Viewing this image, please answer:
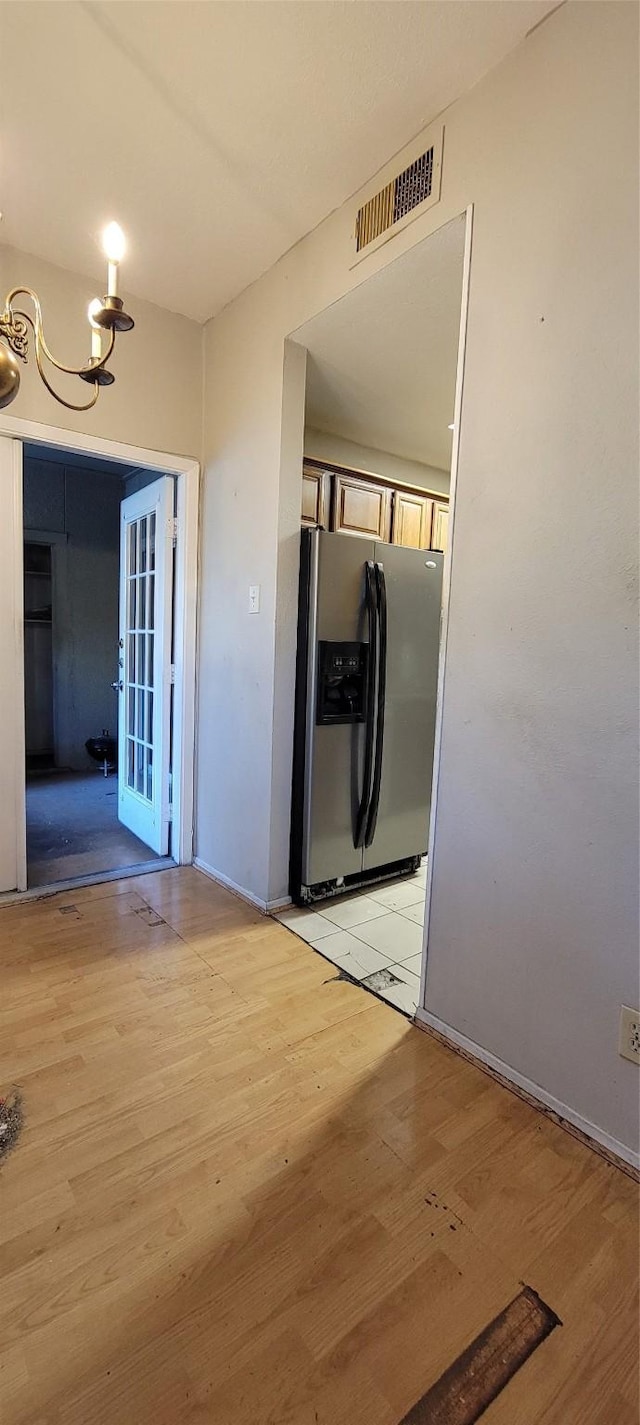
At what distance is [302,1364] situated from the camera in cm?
99

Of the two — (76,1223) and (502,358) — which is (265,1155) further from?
(502,358)

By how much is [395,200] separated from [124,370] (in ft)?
4.63

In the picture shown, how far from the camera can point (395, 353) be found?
2475 mm

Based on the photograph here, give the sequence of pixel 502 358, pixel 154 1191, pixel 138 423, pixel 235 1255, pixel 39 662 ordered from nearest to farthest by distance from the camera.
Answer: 1. pixel 235 1255
2. pixel 154 1191
3. pixel 502 358
4. pixel 138 423
5. pixel 39 662

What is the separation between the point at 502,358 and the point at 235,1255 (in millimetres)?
2167

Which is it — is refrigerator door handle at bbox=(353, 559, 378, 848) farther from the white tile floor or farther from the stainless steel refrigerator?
the white tile floor

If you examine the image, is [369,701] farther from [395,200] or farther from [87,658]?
[87,658]

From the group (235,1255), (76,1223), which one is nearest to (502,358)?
(235,1255)

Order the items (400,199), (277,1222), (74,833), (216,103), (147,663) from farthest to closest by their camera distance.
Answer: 1. (74,833)
2. (147,663)
3. (400,199)
4. (216,103)
5. (277,1222)

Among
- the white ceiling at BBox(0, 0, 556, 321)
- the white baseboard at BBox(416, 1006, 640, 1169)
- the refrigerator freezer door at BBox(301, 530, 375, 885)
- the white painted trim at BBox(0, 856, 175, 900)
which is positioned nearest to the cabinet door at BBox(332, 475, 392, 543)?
the refrigerator freezer door at BBox(301, 530, 375, 885)

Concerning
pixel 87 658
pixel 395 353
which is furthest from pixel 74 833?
pixel 395 353

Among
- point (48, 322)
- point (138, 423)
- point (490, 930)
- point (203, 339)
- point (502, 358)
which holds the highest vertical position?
point (203, 339)

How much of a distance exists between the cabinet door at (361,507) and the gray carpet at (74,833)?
6.90ft

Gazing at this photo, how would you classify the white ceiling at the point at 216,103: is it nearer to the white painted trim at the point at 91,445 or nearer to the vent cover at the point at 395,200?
the vent cover at the point at 395,200
